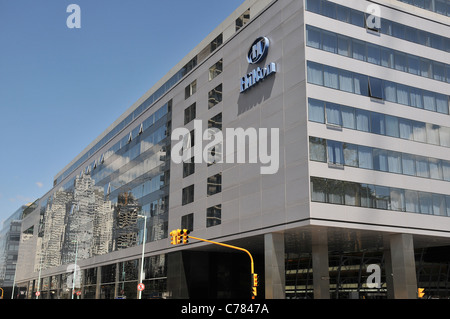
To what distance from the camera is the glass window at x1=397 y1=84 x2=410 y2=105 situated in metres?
45.7

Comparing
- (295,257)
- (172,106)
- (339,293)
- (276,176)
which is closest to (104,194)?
(172,106)

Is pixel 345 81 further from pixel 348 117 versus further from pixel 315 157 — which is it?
pixel 315 157

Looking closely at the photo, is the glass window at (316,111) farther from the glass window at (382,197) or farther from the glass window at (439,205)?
the glass window at (439,205)

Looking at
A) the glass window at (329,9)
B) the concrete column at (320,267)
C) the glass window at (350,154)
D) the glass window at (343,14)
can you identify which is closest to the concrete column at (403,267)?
the concrete column at (320,267)

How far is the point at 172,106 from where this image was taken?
65938mm

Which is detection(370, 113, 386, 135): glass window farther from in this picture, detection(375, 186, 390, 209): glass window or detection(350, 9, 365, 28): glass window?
detection(350, 9, 365, 28): glass window

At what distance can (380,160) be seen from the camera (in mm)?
43125

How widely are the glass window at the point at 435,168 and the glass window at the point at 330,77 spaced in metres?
12.1

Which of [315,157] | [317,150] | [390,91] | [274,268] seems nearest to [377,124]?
[390,91]

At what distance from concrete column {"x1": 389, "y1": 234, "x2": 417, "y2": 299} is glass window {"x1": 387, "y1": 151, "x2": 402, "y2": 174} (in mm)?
5845

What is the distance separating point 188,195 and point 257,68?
729 inches

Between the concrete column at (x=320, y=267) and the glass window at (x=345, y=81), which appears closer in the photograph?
the glass window at (x=345, y=81)

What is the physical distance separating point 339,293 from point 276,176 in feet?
86.4

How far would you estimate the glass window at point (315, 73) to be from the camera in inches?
1647
